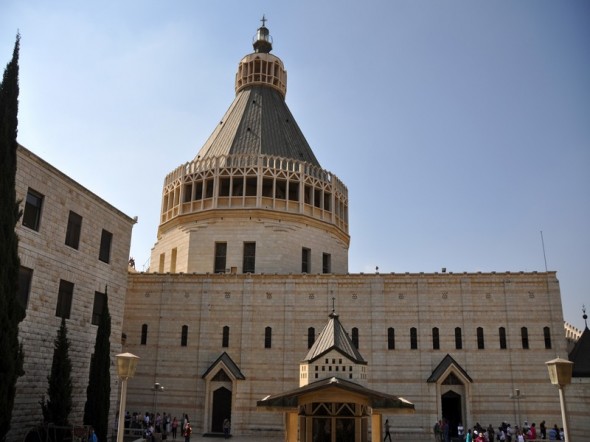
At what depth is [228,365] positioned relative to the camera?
106 feet

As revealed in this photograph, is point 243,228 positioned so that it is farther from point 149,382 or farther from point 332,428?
point 332,428

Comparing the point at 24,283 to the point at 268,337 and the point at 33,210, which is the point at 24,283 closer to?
the point at 33,210

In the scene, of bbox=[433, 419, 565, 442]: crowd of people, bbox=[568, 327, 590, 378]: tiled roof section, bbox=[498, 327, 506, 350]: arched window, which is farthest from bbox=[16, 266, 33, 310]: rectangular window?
bbox=[568, 327, 590, 378]: tiled roof section

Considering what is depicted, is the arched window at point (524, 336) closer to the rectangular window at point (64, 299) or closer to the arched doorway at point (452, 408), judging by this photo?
the arched doorway at point (452, 408)

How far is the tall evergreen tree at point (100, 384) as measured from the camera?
79.5ft

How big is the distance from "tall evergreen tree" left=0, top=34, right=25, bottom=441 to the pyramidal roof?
21129mm

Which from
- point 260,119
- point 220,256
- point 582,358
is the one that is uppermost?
point 260,119

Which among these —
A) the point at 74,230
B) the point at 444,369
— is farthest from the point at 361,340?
the point at 74,230

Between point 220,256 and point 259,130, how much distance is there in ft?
35.4

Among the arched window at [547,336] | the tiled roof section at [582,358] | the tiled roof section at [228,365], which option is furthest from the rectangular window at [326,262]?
the tiled roof section at [582,358]

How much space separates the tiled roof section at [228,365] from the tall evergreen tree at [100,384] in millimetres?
7218

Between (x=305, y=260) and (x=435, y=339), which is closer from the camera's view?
Answer: (x=435, y=339)

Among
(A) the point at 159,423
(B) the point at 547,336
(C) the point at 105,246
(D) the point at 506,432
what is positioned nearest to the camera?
(C) the point at 105,246

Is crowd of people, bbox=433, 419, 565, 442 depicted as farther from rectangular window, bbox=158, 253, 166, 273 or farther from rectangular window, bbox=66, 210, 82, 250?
rectangular window, bbox=158, 253, 166, 273
